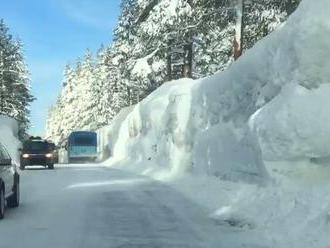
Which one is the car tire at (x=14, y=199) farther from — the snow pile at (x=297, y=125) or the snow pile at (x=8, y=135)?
the snow pile at (x=8, y=135)

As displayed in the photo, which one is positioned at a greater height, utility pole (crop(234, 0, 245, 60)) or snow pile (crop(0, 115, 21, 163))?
utility pole (crop(234, 0, 245, 60))

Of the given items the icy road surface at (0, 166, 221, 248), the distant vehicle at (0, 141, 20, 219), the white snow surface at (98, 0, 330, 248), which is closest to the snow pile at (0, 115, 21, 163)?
the white snow surface at (98, 0, 330, 248)

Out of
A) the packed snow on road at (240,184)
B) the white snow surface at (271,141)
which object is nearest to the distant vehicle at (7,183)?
the packed snow on road at (240,184)

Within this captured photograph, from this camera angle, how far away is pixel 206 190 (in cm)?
2088

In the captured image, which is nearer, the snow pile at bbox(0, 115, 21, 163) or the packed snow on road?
the packed snow on road

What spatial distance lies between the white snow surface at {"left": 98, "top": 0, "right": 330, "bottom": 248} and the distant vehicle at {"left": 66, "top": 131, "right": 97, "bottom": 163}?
114ft

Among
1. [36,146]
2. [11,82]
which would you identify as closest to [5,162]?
[36,146]

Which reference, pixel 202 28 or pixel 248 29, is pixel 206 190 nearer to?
pixel 202 28

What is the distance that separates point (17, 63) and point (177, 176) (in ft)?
183

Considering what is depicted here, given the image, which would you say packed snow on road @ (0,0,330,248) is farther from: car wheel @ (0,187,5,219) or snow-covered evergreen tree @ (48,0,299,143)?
snow-covered evergreen tree @ (48,0,299,143)

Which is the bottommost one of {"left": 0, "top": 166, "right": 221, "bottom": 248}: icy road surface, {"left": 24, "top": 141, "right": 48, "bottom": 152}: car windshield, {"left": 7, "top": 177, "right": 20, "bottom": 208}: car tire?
{"left": 0, "top": 166, "right": 221, "bottom": 248}: icy road surface

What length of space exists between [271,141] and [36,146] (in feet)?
90.8

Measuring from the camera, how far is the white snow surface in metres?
12.7

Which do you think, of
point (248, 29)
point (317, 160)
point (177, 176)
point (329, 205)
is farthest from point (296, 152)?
point (248, 29)
